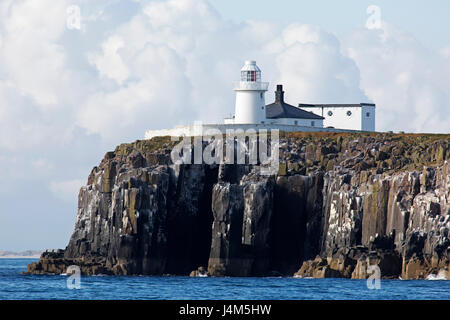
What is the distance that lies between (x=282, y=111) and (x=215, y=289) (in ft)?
153

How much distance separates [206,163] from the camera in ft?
345

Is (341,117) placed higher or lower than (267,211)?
higher

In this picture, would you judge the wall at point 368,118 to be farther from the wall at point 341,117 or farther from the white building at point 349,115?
the wall at point 341,117

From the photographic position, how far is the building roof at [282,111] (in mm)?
124600

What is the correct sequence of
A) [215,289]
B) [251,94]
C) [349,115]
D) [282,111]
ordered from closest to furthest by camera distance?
[215,289] → [251,94] → [282,111] → [349,115]

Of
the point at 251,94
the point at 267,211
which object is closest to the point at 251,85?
the point at 251,94

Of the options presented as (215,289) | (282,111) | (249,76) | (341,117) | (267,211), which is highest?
(249,76)

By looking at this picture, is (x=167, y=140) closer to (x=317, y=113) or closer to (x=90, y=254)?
(x=90, y=254)

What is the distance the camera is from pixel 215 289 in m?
81.6

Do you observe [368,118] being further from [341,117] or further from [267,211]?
[267,211]

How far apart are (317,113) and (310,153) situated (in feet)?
88.9

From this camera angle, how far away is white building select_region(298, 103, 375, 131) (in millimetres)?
129750
